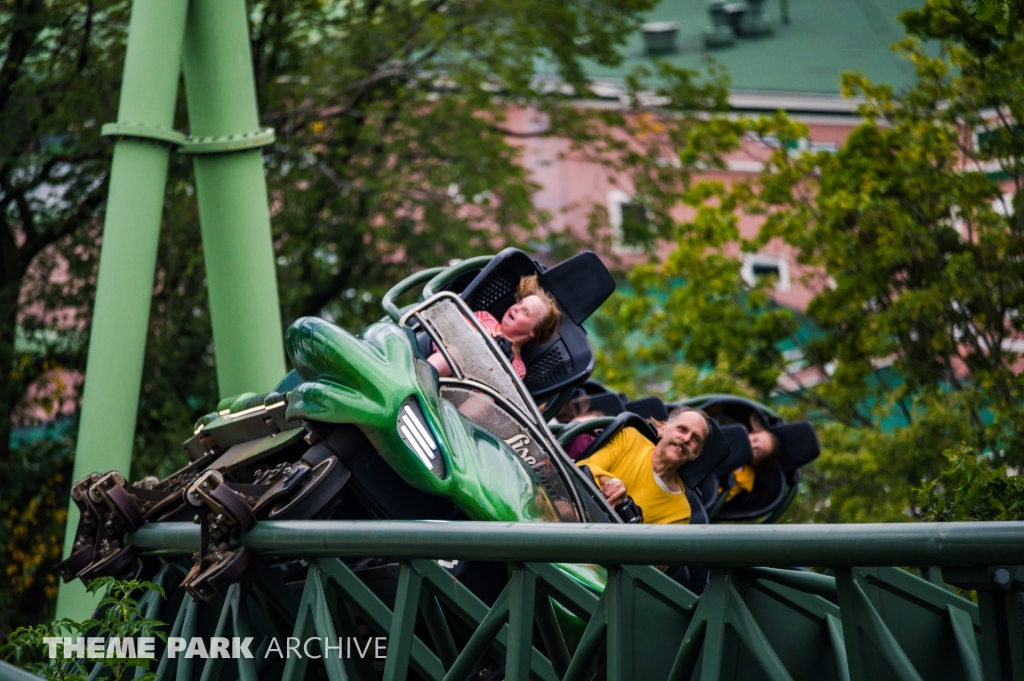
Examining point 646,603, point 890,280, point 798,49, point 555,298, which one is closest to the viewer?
point 646,603

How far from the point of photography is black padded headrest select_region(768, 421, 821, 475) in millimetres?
7504

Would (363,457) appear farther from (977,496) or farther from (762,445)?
(762,445)

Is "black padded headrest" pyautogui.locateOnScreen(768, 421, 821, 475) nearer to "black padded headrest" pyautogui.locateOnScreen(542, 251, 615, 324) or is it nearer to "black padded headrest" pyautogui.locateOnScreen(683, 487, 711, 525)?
"black padded headrest" pyautogui.locateOnScreen(683, 487, 711, 525)

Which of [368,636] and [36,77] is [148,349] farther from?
[368,636]

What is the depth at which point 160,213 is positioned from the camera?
288 inches

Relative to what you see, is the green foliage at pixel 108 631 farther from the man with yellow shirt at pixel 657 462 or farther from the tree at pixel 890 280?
the tree at pixel 890 280

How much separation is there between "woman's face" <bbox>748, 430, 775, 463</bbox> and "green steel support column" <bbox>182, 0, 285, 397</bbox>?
8.88 ft

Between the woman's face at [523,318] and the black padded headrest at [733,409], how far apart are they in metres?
1.75

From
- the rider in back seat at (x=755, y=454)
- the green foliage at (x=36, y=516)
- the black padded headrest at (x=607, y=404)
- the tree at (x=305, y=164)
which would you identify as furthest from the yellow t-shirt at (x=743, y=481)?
the green foliage at (x=36, y=516)

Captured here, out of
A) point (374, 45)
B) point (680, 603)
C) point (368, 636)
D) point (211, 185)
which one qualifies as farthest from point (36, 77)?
point (680, 603)

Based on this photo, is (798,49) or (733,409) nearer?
(733,409)

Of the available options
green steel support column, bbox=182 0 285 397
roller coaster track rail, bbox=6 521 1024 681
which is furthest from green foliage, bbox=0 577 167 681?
green steel support column, bbox=182 0 285 397

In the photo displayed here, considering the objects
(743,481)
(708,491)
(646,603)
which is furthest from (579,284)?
(646,603)

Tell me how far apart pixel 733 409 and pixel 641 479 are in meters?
1.77
